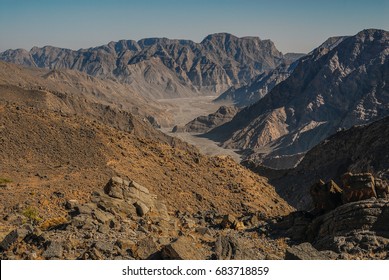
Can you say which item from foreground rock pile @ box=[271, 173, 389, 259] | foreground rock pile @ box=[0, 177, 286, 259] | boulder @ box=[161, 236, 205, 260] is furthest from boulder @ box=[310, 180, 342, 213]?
boulder @ box=[161, 236, 205, 260]

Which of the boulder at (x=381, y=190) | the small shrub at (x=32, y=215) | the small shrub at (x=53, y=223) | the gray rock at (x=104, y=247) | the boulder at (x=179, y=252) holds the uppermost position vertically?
the boulder at (x=381, y=190)

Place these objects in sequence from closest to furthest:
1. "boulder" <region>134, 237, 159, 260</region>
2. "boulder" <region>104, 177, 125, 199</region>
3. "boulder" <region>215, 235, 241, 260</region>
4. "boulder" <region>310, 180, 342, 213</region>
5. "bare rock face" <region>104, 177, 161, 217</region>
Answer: "boulder" <region>134, 237, 159, 260</region> → "boulder" <region>215, 235, 241, 260</region> → "bare rock face" <region>104, 177, 161, 217</region> → "boulder" <region>104, 177, 125, 199</region> → "boulder" <region>310, 180, 342, 213</region>

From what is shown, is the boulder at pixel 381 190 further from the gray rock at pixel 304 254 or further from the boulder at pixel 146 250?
the boulder at pixel 146 250

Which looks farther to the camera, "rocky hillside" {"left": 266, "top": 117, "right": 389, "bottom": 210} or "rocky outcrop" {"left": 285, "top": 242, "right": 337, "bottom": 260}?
"rocky hillside" {"left": 266, "top": 117, "right": 389, "bottom": 210}

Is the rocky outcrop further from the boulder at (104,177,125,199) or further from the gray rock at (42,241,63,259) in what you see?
the boulder at (104,177,125,199)

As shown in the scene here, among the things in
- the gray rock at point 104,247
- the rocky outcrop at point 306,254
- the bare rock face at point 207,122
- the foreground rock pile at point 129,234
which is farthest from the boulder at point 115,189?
the bare rock face at point 207,122

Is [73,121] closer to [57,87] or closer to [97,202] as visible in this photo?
[97,202]

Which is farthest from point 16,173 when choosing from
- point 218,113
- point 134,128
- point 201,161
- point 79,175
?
point 218,113
